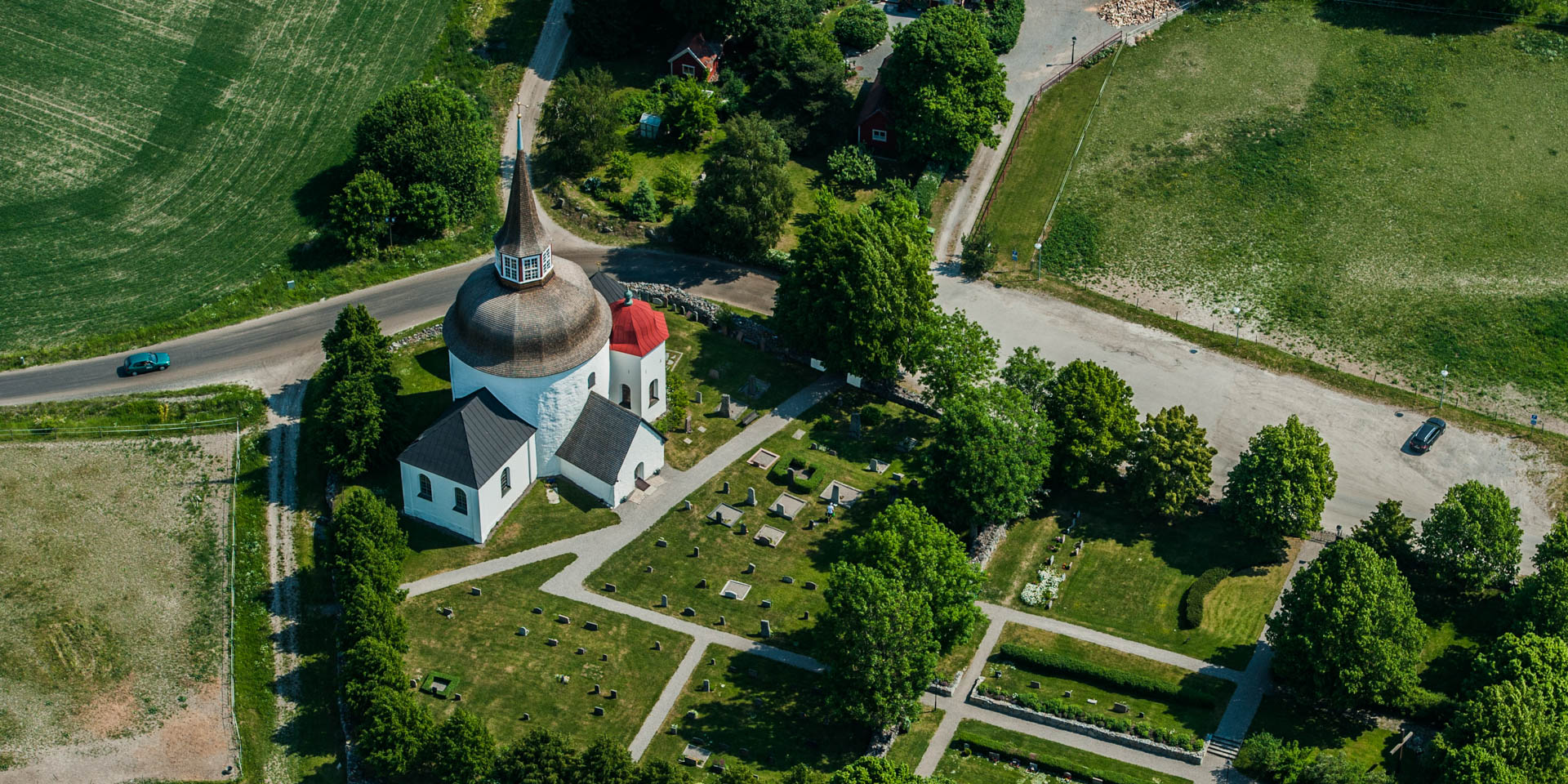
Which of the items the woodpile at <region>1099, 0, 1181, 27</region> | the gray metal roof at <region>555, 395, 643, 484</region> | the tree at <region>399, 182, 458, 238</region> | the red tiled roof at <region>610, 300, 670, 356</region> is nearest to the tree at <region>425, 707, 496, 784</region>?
the gray metal roof at <region>555, 395, 643, 484</region>

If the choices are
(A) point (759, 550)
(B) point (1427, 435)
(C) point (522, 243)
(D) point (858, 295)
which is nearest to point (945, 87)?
(D) point (858, 295)

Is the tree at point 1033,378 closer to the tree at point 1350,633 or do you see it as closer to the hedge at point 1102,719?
the tree at point 1350,633

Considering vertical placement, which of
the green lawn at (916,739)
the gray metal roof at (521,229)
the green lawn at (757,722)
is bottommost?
the green lawn at (916,739)

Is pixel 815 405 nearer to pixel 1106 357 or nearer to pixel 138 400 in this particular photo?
pixel 1106 357

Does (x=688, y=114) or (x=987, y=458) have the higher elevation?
(x=688, y=114)

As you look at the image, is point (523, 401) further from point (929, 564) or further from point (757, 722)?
point (929, 564)

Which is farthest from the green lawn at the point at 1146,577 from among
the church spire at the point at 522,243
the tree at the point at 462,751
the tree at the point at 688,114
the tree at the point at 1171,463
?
the tree at the point at 688,114
